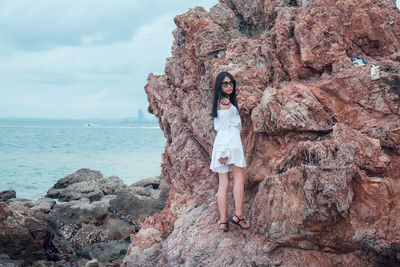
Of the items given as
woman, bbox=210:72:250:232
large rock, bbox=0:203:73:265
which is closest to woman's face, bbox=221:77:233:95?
woman, bbox=210:72:250:232

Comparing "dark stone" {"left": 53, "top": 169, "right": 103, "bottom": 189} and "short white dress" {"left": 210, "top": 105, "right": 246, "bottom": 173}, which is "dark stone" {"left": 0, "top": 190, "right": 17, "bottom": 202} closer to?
"dark stone" {"left": 53, "top": 169, "right": 103, "bottom": 189}

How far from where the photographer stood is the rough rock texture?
5281 mm

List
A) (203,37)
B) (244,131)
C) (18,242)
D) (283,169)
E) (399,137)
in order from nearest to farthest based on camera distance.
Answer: (399,137) → (283,169) → (244,131) → (203,37) → (18,242)

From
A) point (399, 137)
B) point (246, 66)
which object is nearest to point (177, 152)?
point (246, 66)

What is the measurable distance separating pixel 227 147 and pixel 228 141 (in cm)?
13

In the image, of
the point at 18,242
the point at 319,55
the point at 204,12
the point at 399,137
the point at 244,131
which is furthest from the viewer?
the point at 18,242

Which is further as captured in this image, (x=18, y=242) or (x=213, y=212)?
(x=18, y=242)

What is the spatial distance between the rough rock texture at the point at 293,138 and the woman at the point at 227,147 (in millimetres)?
278

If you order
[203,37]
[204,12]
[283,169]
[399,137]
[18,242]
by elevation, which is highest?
[204,12]

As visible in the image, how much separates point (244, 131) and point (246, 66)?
1351mm

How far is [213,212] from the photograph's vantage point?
7.17 m

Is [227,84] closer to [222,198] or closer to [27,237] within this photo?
[222,198]

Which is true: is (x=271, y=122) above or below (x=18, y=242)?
above

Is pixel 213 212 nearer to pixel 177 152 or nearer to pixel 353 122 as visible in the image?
pixel 177 152
